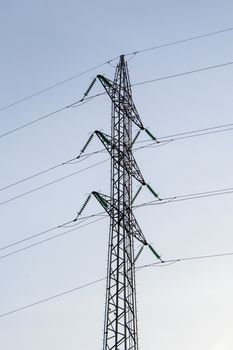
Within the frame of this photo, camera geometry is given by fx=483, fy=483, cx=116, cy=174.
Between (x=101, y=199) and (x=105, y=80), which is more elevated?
(x=105, y=80)

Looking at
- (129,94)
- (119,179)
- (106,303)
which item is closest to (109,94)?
(129,94)

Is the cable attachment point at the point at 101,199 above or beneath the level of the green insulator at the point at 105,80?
beneath

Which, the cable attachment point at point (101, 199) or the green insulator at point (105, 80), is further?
the green insulator at point (105, 80)

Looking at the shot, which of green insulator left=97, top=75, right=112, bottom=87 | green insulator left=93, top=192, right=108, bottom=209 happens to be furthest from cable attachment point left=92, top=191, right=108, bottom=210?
green insulator left=97, top=75, right=112, bottom=87

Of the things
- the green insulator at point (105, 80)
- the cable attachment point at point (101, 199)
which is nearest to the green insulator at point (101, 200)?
the cable attachment point at point (101, 199)

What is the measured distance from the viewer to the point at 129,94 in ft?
89.6

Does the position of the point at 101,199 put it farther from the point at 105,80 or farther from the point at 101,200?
the point at 105,80

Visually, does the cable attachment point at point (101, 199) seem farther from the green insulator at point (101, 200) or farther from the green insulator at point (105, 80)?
the green insulator at point (105, 80)

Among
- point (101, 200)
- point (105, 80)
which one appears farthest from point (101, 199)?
point (105, 80)

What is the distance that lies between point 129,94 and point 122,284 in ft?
36.2

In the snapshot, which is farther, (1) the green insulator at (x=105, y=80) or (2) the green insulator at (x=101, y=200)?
(1) the green insulator at (x=105, y=80)

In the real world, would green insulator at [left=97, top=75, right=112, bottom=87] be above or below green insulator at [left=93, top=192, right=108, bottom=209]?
above

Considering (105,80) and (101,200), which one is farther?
(105,80)

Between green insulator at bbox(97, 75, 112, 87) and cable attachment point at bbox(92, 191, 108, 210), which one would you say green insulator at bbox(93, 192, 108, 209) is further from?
green insulator at bbox(97, 75, 112, 87)
